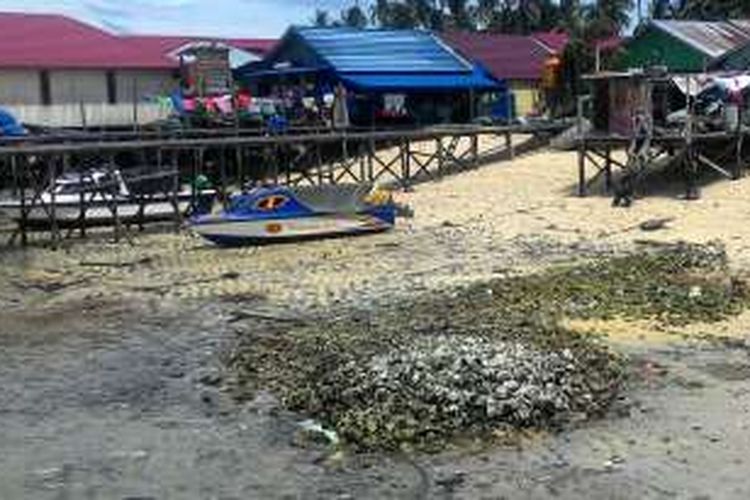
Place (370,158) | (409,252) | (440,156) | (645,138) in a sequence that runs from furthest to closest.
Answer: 1. (440,156)
2. (370,158)
3. (645,138)
4. (409,252)

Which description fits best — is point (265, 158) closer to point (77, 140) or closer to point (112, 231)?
point (77, 140)

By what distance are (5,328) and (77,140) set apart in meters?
21.4

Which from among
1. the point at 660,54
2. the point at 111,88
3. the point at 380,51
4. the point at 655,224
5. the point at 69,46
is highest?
the point at 69,46

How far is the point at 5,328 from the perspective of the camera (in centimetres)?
1917

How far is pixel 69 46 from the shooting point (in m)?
58.7

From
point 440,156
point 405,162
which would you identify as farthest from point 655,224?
point 440,156

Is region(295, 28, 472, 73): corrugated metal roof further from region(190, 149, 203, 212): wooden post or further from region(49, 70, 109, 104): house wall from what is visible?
region(190, 149, 203, 212): wooden post

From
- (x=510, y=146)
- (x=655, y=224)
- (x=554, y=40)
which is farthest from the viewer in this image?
(x=554, y=40)

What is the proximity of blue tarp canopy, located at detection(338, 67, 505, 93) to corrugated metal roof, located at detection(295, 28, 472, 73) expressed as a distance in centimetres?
34

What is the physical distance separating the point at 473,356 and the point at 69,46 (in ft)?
160

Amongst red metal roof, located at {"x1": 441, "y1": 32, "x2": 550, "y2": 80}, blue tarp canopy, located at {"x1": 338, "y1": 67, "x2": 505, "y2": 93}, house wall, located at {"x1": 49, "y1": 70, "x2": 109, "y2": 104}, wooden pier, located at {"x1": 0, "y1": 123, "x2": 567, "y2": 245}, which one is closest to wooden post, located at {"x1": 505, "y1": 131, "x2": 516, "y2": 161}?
wooden pier, located at {"x1": 0, "y1": 123, "x2": 567, "y2": 245}

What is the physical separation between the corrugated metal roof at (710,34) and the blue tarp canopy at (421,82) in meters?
9.32

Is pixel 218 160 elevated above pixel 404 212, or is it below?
above

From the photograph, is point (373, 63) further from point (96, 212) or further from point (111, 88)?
point (96, 212)
